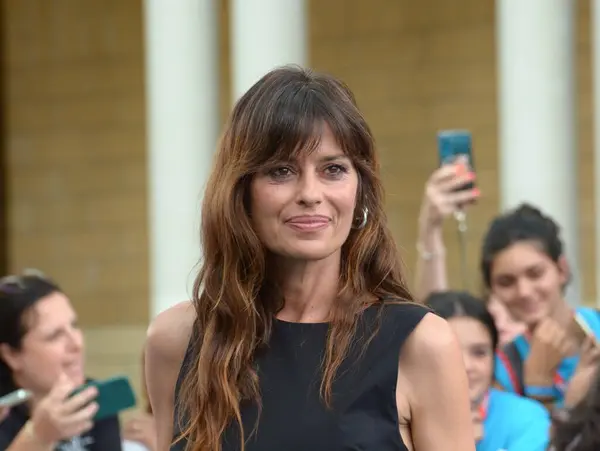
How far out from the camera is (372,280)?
240 centimetres

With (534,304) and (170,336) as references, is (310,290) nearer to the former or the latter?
(170,336)

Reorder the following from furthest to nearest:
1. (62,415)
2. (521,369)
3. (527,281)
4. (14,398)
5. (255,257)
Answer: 1. (527,281)
2. (521,369)
3. (14,398)
4. (62,415)
5. (255,257)

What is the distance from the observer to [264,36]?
374 inches

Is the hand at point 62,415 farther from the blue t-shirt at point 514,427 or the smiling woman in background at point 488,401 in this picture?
the blue t-shirt at point 514,427

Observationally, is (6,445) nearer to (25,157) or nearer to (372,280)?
(372,280)

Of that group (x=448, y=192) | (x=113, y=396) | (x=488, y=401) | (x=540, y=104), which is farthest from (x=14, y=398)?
(x=540, y=104)

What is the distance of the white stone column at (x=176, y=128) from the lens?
958cm

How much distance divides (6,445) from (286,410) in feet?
5.98

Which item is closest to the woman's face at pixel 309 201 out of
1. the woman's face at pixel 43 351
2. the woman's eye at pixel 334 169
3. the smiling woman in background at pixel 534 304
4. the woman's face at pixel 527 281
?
the woman's eye at pixel 334 169

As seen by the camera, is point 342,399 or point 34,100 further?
point 34,100

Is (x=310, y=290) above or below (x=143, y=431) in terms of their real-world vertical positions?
above

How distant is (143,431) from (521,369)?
4.38 feet

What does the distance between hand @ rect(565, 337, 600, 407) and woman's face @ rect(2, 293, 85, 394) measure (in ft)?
4.77

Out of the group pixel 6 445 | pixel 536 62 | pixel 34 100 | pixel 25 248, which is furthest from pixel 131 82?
pixel 6 445
